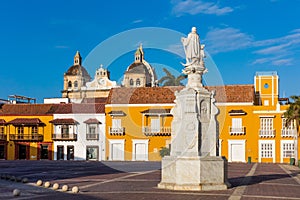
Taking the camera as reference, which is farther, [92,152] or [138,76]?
[138,76]

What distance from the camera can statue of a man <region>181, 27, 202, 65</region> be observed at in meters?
20.9

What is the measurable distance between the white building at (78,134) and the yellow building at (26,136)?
1313 millimetres

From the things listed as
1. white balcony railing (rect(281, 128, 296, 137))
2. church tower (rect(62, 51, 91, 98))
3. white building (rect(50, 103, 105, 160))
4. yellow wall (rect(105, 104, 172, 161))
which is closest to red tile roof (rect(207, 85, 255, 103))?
white balcony railing (rect(281, 128, 296, 137))

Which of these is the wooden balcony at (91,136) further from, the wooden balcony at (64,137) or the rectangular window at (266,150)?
the rectangular window at (266,150)

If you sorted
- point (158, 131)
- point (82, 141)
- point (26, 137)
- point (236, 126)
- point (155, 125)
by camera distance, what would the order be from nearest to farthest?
point (236, 126), point (158, 131), point (155, 125), point (82, 141), point (26, 137)

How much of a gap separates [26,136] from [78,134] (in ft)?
22.4

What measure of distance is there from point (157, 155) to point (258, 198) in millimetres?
41929

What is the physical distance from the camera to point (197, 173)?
1925 cm

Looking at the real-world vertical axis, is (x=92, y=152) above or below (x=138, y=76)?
below

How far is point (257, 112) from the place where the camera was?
184ft

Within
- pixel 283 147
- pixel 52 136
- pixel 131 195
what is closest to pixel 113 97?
pixel 52 136

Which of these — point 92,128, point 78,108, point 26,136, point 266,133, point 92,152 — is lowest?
point 92,152

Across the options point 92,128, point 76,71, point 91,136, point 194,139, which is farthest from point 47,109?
point 76,71

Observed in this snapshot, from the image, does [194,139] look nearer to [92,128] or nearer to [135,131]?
[135,131]
